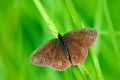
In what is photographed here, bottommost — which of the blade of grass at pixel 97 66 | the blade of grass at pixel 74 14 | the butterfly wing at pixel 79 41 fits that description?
the blade of grass at pixel 97 66

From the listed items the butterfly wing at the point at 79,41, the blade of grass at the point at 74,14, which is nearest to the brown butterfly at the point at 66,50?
the butterfly wing at the point at 79,41

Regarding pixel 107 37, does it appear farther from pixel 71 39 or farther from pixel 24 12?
pixel 24 12

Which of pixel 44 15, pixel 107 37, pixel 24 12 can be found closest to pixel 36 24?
pixel 24 12

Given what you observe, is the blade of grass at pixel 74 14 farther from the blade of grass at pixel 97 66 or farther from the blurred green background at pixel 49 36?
the blade of grass at pixel 97 66

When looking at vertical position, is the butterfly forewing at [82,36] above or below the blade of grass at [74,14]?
below

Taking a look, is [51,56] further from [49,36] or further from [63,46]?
[49,36]

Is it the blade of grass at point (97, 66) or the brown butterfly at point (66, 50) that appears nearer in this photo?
the blade of grass at point (97, 66)
